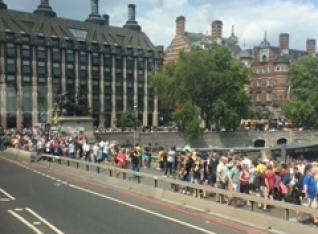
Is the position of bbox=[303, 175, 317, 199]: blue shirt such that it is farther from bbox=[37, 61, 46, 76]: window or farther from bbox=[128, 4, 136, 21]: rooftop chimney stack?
bbox=[128, 4, 136, 21]: rooftop chimney stack

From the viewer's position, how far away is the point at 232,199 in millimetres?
15117

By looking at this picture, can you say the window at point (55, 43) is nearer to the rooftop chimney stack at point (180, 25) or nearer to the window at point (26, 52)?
the window at point (26, 52)

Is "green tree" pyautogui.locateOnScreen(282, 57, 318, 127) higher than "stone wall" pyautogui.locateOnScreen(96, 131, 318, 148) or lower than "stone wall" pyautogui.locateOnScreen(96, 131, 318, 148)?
higher

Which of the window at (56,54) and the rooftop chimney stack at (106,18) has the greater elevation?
the rooftop chimney stack at (106,18)

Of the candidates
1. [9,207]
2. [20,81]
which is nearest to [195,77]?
[20,81]

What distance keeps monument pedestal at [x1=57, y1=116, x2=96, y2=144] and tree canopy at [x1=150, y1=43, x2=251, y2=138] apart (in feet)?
66.6

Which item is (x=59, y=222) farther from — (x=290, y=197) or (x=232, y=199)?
(x=290, y=197)

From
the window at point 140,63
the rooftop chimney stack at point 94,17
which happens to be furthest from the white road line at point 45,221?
the rooftop chimney stack at point 94,17

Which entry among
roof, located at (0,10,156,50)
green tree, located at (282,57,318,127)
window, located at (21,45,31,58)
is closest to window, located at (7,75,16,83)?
window, located at (21,45,31,58)

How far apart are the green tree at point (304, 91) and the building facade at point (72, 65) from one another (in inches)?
1353

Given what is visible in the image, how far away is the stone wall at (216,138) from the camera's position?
192ft

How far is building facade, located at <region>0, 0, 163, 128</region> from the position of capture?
85.4 meters

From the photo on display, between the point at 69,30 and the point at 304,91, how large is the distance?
50611 mm

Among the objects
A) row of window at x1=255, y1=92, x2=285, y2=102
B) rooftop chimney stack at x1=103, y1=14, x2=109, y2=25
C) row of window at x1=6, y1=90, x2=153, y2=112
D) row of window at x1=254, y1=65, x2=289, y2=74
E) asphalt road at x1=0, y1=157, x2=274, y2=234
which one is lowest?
asphalt road at x1=0, y1=157, x2=274, y2=234
